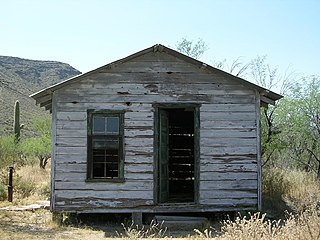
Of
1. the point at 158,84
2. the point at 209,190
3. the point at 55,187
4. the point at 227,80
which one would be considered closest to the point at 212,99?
the point at 227,80

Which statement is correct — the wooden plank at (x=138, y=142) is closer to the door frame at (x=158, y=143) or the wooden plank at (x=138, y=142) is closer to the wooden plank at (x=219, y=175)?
the door frame at (x=158, y=143)

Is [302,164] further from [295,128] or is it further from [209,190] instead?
[209,190]

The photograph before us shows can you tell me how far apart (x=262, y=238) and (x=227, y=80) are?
656cm

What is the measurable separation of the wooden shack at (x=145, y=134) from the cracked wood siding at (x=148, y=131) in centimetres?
2

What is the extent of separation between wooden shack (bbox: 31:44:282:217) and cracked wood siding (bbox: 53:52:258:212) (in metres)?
0.02

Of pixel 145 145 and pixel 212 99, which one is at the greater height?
pixel 212 99

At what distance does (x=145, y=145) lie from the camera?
1185 centimetres

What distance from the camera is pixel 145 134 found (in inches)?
467

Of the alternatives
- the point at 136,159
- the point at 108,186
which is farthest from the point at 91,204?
the point at 136,159

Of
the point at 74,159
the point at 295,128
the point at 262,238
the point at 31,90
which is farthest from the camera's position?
the point at 31,90

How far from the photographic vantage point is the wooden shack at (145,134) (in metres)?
11.8

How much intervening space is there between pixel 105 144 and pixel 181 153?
18.4 feet

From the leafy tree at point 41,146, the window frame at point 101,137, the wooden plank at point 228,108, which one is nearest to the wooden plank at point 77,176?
the window frame at point 101,137

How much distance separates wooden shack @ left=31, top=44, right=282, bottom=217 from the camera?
11.8 metres
